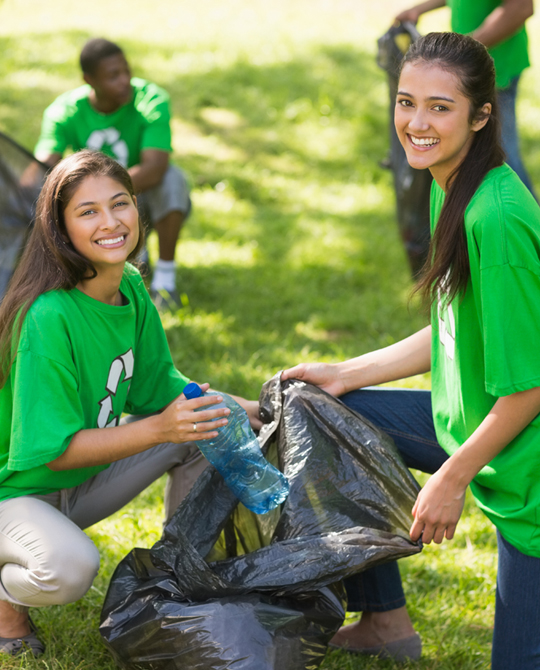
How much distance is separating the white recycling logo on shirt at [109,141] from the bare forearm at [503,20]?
2.05 m

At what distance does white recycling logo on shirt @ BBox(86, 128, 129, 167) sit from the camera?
4598 mm

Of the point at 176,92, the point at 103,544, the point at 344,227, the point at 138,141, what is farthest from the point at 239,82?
the point at 103,544

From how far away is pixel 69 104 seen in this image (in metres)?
4.58

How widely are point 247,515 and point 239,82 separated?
20.1ft

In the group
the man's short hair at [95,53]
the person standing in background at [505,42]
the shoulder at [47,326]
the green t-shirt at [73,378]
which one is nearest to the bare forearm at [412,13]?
the person standing in background at [505,42]

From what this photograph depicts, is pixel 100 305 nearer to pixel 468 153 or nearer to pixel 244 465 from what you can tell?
pixel 244 465

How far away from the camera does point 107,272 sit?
219 cm

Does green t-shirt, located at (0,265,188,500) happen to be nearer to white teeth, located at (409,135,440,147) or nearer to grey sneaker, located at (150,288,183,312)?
white teeth, located at (409,135,440,147)

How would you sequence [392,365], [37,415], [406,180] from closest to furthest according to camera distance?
1. [37,415]
2. [392,365]
3. [406,180]

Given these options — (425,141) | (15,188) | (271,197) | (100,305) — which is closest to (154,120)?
(15,188)

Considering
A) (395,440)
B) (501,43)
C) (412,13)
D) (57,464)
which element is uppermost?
(412,13)

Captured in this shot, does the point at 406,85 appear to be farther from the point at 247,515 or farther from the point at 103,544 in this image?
the point at 103,544

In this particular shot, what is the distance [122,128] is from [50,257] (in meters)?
2.77

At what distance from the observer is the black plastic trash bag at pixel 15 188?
3980 millimetres
